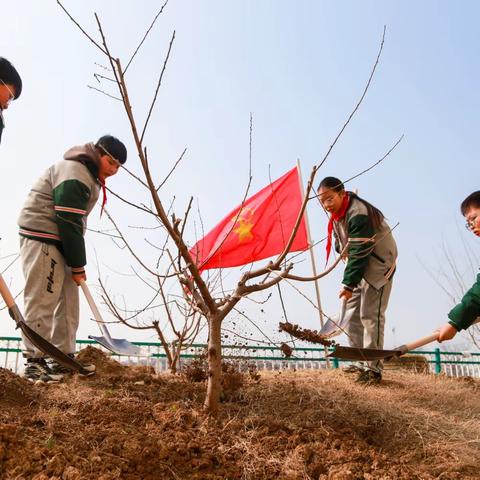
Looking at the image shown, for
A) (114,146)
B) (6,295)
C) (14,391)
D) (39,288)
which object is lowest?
(14,391)

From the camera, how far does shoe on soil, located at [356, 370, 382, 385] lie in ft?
14.3

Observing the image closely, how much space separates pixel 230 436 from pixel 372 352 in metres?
1.34

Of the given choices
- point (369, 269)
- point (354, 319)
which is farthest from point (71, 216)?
point (354, 319)

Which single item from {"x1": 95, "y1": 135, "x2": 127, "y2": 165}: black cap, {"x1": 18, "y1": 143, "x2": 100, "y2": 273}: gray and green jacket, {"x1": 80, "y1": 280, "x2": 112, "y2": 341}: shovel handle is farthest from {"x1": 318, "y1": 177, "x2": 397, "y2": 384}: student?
{"x1": 80, "y1": 280, "x2": 112, "y2": 341}: shovel handle

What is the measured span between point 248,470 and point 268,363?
18.2 ft

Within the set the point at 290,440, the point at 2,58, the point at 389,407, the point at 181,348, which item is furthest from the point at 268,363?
the point at 2,58

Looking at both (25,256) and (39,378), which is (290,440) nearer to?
(39,378)

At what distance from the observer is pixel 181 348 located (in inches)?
193

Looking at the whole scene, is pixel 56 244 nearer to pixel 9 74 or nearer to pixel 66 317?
pixel 66 317

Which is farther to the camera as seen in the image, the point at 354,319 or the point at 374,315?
the point at 354,319

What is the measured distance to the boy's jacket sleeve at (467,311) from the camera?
3.12 metres

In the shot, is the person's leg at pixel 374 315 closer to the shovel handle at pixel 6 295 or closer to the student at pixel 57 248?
the student at pixel 57 248

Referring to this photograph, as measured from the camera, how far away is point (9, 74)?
3.32 meters

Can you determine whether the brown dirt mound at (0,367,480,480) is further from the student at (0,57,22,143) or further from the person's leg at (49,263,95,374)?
the student at (0,57,22,143)
